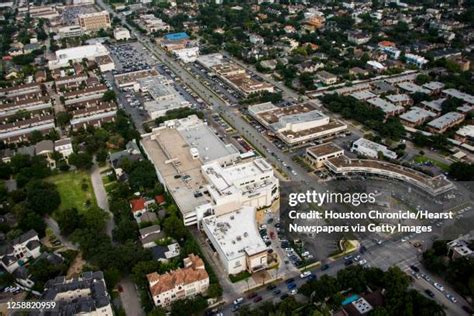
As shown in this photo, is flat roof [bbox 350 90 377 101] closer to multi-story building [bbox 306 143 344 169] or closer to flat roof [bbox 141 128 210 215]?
multi-story building [bbox 306 143 344 169]

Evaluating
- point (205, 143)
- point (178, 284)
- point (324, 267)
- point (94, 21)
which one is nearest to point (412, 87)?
point (205, 143)

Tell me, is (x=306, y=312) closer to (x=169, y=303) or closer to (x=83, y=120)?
(x=169, y=303)

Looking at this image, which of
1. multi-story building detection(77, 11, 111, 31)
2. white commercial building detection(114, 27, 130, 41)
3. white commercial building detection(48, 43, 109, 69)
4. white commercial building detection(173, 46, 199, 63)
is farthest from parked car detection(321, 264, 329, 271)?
multi-story building detection(77, 11, 111, 31)

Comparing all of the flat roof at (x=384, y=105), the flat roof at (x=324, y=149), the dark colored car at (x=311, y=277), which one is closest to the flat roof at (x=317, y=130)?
the flat roof at (x=324, y=149)

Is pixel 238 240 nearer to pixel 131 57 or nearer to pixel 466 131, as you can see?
pixel 466 131

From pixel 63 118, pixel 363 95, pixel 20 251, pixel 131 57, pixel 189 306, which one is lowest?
pixel 131 57

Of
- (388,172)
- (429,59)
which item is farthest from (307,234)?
(429,59)

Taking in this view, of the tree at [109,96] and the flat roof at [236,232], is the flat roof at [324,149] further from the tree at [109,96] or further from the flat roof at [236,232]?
the tree at [109,96]
